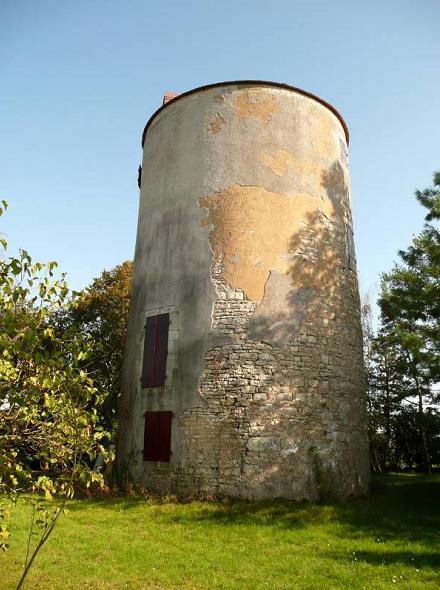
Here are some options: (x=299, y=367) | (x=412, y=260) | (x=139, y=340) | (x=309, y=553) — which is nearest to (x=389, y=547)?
(x=309, y=553)

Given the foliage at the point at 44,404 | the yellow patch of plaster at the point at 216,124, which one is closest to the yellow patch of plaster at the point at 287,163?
the yellow patch of plaster at the point at 216,124

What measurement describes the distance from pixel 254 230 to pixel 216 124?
11.4 feet

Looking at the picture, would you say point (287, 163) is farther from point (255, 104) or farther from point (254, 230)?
point (254, 230)

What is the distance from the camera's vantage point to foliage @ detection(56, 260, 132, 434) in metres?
20.6

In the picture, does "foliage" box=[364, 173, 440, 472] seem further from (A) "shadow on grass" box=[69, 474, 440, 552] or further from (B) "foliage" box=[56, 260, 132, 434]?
(B) "foliage" box=[56, 260, 132, 434]

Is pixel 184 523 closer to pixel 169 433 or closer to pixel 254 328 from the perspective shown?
pixel 169 433

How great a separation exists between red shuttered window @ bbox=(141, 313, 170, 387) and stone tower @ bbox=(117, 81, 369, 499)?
4 cm

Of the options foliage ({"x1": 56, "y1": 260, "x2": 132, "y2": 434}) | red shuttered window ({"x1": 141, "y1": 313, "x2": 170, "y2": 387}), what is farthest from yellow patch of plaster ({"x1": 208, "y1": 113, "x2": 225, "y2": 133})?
foliage ({"x1": 56, "y1": 260, "x2": 132, "y2": 434})

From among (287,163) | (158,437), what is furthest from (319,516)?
(287,163)

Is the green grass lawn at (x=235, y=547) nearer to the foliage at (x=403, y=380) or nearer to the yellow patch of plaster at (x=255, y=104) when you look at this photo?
the foliage at (x=403, y=380)

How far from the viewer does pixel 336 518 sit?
9.35 m

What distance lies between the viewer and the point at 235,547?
771 centimetres

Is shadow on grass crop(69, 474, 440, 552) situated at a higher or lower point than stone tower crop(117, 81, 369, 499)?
lower

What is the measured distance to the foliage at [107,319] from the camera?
810 inches
